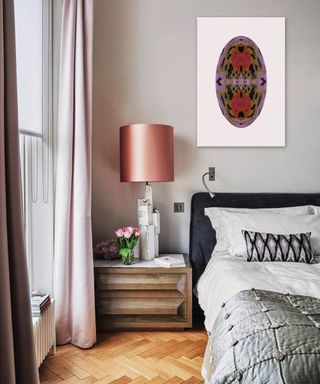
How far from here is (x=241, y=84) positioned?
126 inches

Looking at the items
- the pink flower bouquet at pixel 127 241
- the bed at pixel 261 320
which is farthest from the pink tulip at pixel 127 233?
the bed at pixel 261 320

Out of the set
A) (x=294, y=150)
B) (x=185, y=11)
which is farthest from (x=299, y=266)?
(x=185, y=11)

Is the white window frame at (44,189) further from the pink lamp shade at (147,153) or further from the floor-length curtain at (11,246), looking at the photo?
the floor-length curtain at (11,246)

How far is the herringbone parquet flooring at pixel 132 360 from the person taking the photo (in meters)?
2.16

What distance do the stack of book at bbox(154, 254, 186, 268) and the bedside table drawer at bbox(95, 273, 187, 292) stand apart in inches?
2.7

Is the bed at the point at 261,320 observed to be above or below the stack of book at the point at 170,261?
above

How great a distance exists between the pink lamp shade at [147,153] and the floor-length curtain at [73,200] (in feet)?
1.15

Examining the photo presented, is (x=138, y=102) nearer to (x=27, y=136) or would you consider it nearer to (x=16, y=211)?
(x=27, y=136)

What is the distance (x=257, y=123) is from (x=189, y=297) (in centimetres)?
163

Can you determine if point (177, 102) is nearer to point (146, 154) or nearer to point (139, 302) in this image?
point (146, 154)

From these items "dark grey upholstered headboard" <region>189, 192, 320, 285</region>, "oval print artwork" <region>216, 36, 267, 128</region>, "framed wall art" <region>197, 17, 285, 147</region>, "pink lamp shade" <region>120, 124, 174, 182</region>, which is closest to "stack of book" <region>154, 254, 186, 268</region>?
"dark grey upholstered headboard" <region>189, 192, 320, 285</region>

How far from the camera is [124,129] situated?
9.35 ft

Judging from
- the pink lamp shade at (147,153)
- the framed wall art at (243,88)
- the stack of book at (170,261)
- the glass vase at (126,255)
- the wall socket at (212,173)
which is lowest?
the stack of book at (170,261)

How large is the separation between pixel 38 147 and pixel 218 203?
1.52 meters
